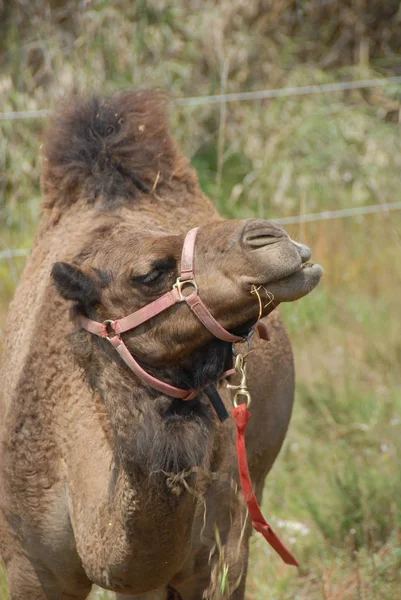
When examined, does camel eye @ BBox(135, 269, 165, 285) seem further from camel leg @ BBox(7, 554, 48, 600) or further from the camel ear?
camel leg @ BBox(7, 554, 48, 600)

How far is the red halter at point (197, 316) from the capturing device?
8.93 feet

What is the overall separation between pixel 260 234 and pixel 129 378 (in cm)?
65

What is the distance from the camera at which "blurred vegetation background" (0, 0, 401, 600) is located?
15.3 feet

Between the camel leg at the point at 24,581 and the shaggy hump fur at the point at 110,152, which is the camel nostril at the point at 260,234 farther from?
the camel leg at the point at 24,581

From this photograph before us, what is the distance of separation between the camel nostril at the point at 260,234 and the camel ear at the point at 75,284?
57 centimetres

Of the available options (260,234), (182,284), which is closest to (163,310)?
(182,284)

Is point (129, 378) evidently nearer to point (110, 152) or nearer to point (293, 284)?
point (293, 284)

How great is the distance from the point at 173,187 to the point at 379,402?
216cm

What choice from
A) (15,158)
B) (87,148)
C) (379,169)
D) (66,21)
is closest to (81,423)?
(87,148)

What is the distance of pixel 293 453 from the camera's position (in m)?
5.60

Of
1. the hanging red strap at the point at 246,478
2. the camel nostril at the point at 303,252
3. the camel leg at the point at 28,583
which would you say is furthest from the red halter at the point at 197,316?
the camel leg at the point at 28,583

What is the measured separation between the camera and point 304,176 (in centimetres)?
834

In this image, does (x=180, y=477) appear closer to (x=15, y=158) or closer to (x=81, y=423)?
(x=81, y=423)

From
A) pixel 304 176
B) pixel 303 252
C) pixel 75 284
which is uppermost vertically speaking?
pixel 303 252
